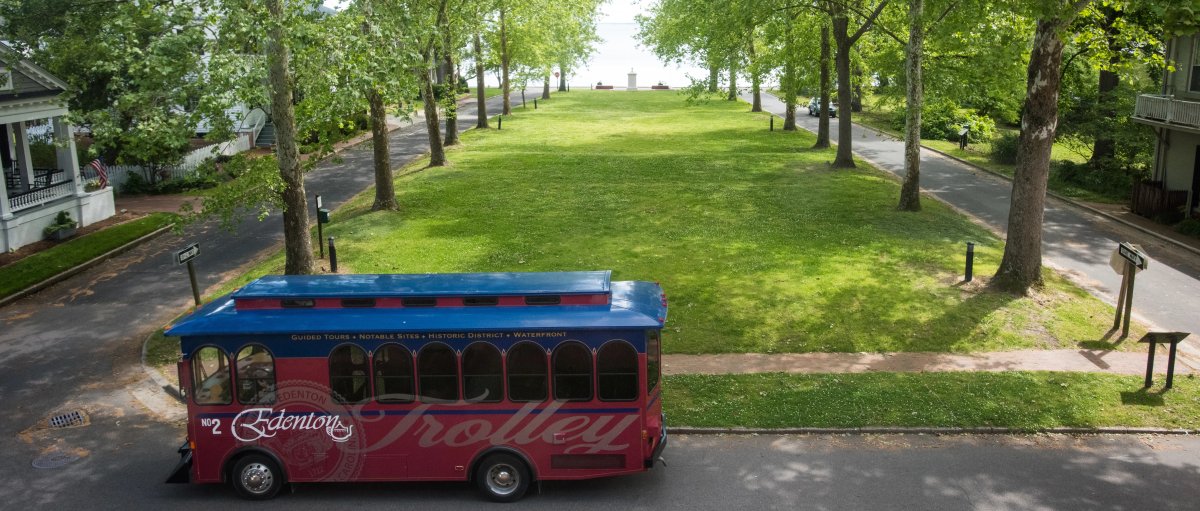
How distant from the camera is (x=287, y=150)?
62.1 feet

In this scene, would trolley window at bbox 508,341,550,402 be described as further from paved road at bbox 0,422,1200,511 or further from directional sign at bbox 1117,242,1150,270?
directional sign at bbox 1117,242,1150,270

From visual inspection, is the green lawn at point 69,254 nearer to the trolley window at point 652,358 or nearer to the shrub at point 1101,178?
the trolley window at point 652,358

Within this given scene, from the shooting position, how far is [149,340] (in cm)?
1820

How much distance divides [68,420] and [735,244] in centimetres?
1576

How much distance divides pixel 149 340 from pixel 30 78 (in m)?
13.4

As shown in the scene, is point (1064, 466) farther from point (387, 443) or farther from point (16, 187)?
point (16, 187)

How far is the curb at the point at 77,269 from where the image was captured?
69.7ft

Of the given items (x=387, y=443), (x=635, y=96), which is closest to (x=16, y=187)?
(x=387, y=443)

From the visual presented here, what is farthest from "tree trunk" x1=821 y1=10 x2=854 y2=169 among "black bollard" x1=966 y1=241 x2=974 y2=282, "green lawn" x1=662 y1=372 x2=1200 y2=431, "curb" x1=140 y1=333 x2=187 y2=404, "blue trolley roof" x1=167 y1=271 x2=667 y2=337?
"curb" x1=140 y1=333 x2=187 y2=404

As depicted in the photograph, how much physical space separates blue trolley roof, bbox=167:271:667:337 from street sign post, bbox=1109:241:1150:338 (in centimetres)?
1012

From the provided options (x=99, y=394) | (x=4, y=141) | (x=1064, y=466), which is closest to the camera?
(x=1064, y=466)

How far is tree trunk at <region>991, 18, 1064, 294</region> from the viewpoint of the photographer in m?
18.6

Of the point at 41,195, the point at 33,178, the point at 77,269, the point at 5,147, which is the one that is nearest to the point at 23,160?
the point at 33,178

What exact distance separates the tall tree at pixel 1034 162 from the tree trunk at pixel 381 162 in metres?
16.4
